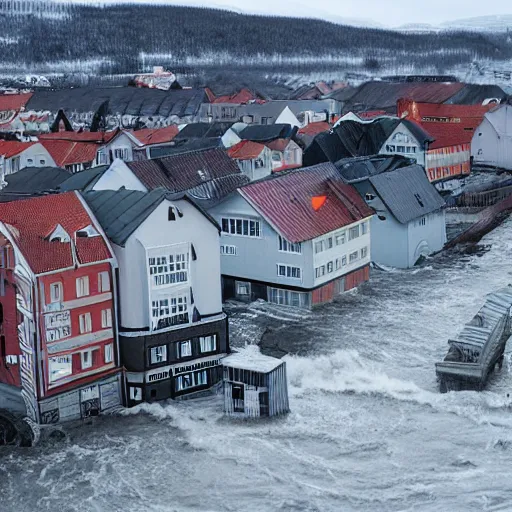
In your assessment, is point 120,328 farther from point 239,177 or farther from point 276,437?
point 239,177

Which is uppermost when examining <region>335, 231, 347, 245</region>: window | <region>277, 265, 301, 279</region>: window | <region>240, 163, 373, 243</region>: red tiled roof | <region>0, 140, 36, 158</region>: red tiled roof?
<region>0, 140, 36, 158</region>: red tiled roof

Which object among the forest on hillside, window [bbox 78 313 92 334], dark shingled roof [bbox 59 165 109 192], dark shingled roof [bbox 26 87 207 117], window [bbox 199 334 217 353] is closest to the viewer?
window [bbox 78 313 92 334]

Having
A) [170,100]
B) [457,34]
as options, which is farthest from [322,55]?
[170,100]

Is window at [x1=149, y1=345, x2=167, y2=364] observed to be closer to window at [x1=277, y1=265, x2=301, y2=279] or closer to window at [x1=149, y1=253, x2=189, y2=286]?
window at [x1=149, y1=253, x2=189, y2=286]

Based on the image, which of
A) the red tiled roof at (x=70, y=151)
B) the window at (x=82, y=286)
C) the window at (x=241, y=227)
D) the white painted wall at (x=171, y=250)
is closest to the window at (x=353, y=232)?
the window at (x=241, y=227)

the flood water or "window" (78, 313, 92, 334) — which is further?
"window" (78, 313, 92, 334)

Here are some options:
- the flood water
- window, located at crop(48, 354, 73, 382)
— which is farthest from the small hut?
window, located at crop(48, 354, 73, 382)

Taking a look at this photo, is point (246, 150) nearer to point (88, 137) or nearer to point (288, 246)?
point (88, 137)
